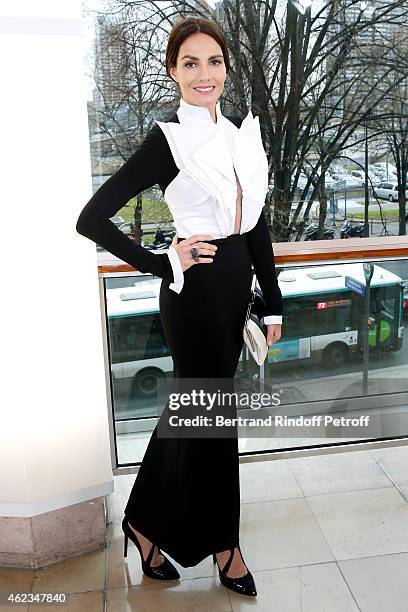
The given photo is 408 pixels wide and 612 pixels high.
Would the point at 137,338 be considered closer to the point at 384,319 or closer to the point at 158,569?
the point at 158,569

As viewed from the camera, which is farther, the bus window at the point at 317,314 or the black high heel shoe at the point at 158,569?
the bus window at the point at 317,314

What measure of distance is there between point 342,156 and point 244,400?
1.03 meters

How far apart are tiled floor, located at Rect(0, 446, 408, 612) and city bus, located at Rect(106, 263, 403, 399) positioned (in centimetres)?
45

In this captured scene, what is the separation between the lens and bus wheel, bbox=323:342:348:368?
2.54 m

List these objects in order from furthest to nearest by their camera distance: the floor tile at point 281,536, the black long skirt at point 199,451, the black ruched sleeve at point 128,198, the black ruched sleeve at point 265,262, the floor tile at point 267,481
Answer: the floor tile at point 267,481 → the floor tile at point 281,536 → the black ruched sleeve at point 265,262 → the black long skirt at point 199,451 → the black ruched sleeve at point 128,198

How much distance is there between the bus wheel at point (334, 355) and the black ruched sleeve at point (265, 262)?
656 millimetres

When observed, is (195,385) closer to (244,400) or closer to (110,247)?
(110,247)

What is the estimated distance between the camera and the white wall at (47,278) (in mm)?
1654

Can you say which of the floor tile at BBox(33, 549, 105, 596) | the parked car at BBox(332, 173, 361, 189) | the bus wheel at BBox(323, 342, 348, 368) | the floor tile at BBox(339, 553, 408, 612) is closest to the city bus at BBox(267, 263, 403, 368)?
the bus wheel at BBox(323, 342, 348, 368)

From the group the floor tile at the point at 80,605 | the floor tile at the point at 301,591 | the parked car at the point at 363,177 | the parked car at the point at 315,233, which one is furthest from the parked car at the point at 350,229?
the floor tile at the point at 80,605

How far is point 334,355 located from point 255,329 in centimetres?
77

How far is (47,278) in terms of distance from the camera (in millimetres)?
1805

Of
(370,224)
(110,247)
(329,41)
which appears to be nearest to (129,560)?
(110,247)

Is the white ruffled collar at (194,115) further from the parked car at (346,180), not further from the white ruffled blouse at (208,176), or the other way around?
the parked car at (346,180)
